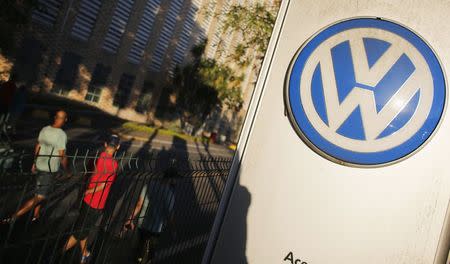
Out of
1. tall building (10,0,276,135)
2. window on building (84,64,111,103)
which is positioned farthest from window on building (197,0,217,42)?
window on building (84,64,111,103)

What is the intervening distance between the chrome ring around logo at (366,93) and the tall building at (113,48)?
15.6 meters

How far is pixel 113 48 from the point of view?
2202 centimetres

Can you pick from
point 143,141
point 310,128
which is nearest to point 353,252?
point 310,128

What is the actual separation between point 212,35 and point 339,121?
2921cm

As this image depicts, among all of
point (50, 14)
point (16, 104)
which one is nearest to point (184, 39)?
point (50, 14)

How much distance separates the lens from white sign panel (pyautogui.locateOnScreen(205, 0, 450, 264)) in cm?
139

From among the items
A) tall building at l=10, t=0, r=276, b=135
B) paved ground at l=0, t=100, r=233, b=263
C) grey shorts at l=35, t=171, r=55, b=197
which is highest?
tall building at l=10, t=0, r=276, b=135

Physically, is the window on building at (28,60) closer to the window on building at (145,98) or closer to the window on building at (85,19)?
the window on building at (85,19)

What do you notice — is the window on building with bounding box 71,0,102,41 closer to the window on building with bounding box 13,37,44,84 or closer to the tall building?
the tall building

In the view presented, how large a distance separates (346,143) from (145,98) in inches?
991

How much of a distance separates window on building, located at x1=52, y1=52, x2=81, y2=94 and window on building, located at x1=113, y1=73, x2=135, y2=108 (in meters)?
3.57

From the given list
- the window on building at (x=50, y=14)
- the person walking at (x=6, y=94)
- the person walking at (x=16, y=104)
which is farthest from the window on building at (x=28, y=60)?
the person walking at (x=6, y=94)

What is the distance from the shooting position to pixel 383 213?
1.42 metres

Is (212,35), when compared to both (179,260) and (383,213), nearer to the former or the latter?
(179,260)
